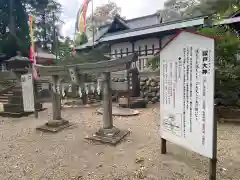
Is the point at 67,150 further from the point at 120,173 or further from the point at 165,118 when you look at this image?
the point at 165,118

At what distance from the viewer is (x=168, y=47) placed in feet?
11.9

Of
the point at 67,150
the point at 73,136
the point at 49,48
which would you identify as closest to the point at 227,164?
the point at 67,150

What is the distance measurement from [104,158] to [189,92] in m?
2.23

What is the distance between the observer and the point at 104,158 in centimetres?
409

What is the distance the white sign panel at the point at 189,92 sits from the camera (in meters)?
2.88

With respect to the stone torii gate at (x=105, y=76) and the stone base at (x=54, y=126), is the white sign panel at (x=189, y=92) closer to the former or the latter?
the stone torii gate at (x=105, y=76)

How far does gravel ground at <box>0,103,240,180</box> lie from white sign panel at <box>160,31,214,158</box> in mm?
578

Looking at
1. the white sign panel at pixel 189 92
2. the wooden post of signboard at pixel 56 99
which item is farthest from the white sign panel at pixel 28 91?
the white sign panel at pixel 189 92

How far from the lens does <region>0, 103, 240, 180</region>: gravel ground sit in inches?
135

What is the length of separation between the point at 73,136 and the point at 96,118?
83.0 inches

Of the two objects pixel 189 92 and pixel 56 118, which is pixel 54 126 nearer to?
pixel 56 118

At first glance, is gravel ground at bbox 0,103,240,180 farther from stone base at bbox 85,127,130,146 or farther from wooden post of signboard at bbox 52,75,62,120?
wooden post of signboard at bbox 52,75,62,120

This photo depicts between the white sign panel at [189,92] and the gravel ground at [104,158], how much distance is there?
578 millimetres

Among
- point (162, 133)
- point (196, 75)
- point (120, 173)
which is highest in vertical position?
point (196, 75)
